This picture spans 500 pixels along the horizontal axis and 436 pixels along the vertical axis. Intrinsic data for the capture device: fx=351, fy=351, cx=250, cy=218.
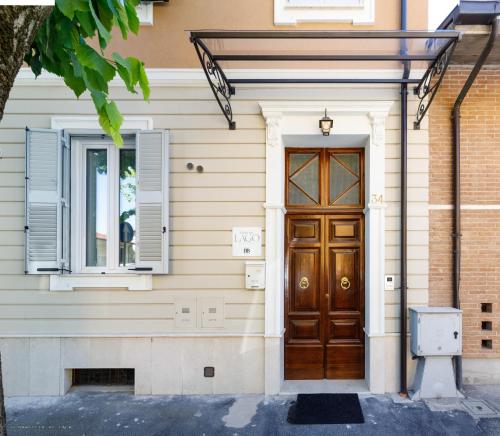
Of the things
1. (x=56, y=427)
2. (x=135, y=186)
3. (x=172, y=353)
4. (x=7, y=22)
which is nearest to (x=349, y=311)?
(x=172, y=353)

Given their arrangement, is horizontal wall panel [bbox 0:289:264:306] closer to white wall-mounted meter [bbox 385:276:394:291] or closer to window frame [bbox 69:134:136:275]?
window frame [bbox 69:134:136:275]

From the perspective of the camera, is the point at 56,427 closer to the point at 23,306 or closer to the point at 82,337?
the point at 82,337

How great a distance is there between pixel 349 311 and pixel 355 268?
0.60 metres

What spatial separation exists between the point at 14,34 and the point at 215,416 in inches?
155

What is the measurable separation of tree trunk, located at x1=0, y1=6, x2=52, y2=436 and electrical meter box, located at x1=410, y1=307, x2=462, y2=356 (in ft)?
13.6

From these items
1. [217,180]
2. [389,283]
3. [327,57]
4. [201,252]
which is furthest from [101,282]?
[327,57]

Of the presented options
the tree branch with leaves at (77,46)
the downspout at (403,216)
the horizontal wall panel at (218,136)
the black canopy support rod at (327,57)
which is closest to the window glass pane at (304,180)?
the horizontal wall panel at (218,136)

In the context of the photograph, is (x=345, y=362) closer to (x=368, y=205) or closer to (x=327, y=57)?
(x=368, y=205)

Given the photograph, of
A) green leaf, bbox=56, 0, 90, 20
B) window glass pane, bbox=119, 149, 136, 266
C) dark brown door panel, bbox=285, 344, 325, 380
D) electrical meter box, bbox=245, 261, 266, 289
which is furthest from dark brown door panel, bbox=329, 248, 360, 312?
green leaf, bbox=56, 0, 90, 20

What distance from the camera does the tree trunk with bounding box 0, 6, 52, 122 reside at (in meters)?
1.86

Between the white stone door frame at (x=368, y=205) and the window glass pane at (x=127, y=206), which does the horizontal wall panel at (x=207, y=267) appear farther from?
the window glass pane at (x=127, y=206)

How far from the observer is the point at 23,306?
4469 millimetres

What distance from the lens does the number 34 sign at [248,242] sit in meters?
4.50

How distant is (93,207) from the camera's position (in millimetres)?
4695
